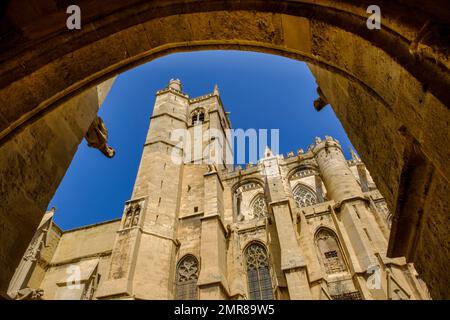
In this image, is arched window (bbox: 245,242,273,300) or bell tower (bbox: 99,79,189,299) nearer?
bell tower (bbox: 99,79,189,299)

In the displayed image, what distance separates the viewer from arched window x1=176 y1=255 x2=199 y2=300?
13715mm

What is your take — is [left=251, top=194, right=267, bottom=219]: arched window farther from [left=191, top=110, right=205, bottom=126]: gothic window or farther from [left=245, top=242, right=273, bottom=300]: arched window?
[left=191, top=110, right=205, bottom=126]: gothic window

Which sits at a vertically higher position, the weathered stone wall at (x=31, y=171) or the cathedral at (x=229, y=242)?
the cathedral at (x=229, y=242)

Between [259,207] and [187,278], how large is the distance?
7989 millimetres

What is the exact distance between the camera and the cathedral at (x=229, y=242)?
1227 cm

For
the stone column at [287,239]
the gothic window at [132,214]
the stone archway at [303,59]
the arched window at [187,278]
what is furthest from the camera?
the gothic window at [132,214]

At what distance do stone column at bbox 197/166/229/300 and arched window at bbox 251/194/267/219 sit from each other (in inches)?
155

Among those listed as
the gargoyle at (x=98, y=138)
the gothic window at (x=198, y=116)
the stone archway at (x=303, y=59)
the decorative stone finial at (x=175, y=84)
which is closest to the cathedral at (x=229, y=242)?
the gothic window at (x=198, y=116)

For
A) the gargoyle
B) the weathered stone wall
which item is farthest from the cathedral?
the weathered stone wall

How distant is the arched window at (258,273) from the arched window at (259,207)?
4.47 m

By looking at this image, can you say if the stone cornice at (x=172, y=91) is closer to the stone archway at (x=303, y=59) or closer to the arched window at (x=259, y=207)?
the arched window at (x=259, y=207)
